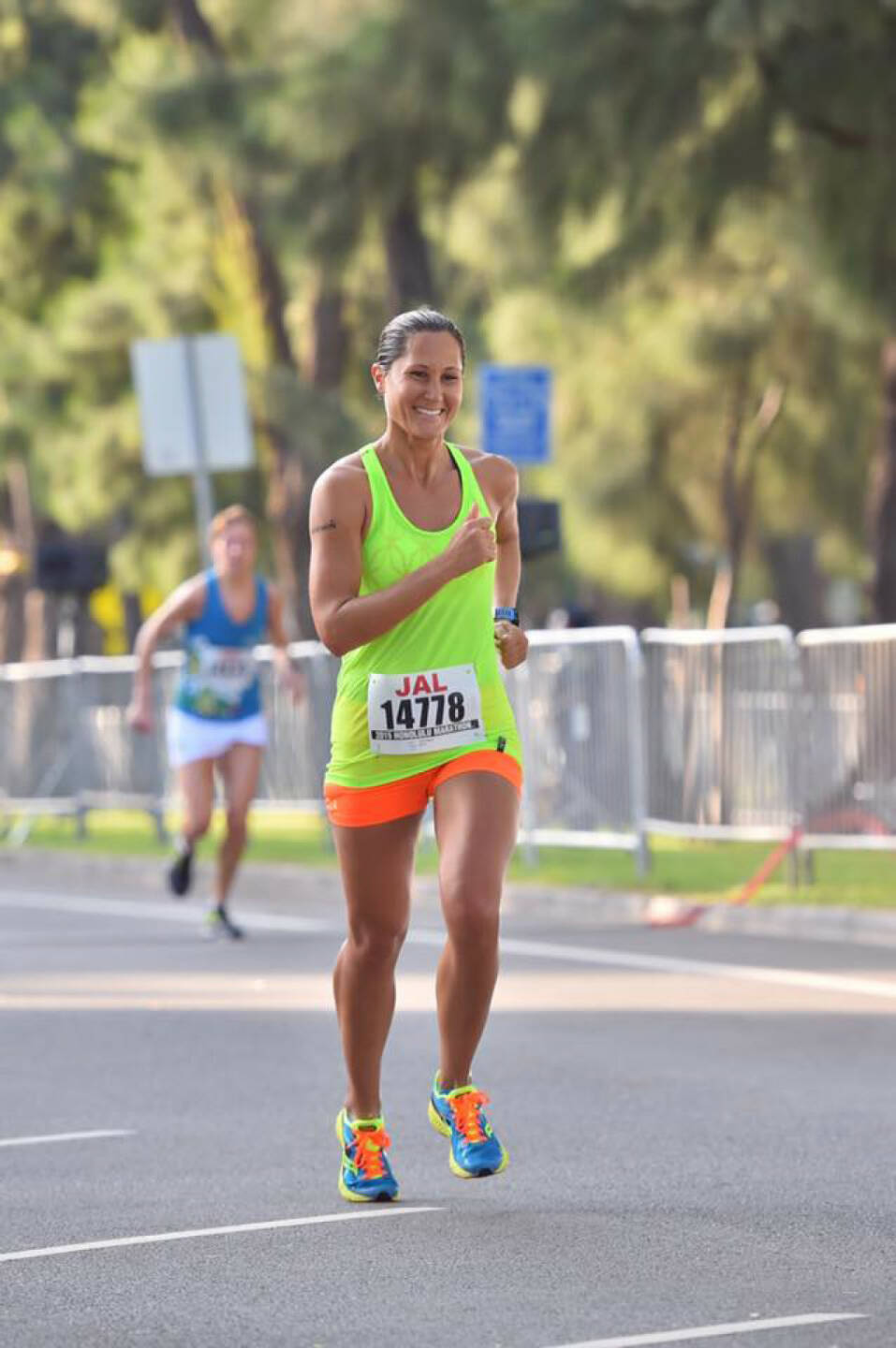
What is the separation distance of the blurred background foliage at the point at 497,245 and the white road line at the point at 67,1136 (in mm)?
10743

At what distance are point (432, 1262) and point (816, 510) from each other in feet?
80.1

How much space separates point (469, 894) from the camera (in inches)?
293

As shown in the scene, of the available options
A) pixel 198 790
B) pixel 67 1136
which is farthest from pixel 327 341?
pixel 67 1136

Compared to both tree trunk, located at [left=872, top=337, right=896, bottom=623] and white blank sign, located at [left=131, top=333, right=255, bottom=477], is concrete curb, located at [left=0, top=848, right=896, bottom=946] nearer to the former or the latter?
white blank sign, located at [left=131, top=333, right=255, bottom=477]

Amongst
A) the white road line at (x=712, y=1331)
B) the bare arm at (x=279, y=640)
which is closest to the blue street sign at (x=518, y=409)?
the bare arm at (x=279, y=640)

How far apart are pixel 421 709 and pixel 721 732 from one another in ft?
37.4

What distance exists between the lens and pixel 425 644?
7480mm

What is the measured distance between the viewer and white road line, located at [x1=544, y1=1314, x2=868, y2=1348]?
5848 mm

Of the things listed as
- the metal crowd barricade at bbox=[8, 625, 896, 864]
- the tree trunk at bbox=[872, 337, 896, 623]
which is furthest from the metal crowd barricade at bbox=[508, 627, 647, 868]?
the tree trunk at bbox=[872, 337, 896, 623]

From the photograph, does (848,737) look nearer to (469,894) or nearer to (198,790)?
(198,790)

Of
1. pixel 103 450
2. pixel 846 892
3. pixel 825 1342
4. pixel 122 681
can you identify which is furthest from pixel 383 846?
pixel 103 450

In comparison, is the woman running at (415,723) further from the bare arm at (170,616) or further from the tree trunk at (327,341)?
the tree trunk at (327,341)

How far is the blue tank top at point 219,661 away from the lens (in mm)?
15719

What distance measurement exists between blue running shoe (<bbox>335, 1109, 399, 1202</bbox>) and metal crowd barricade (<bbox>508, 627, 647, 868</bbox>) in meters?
11.5
